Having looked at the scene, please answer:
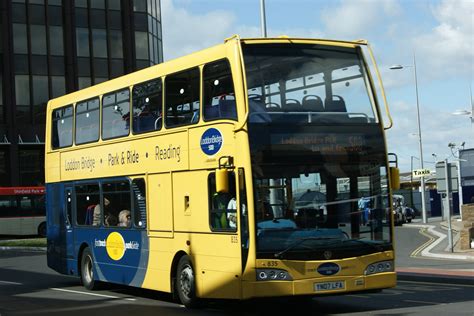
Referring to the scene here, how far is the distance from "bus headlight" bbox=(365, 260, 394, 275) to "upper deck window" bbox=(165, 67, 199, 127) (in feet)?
12.0

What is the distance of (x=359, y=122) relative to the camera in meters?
12.1

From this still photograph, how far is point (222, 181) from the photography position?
37.3 feet

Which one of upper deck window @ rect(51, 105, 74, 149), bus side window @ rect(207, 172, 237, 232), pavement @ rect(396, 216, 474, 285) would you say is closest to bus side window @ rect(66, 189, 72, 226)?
upper deck window @ rect(51, 105, 74, 149)

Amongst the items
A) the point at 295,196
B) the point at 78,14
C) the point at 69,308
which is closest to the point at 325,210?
the point at 295,196

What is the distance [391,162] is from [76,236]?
837cm

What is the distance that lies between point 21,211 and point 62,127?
95.2 ft

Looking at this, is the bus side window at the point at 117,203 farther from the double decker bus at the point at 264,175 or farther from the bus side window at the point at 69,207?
the bus side window at the point at 69,207

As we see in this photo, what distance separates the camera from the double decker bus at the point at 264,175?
1141 cm

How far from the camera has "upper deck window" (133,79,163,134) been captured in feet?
46.5

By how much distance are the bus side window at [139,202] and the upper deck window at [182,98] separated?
61.3 inches

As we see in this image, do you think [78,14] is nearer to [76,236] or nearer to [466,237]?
[466,237]

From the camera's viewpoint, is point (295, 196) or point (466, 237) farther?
point (466, 237)

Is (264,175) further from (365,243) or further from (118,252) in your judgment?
(118,252)

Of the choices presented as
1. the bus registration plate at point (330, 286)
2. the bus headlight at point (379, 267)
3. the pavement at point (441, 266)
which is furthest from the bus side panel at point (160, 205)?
the pavement at point (441, 266)
